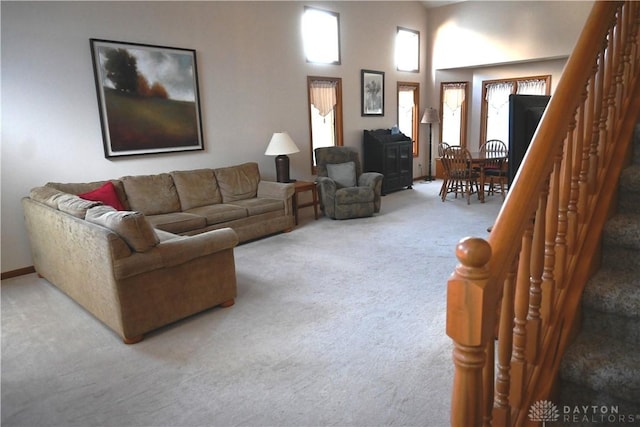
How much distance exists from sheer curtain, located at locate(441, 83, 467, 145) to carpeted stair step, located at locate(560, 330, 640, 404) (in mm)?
8287

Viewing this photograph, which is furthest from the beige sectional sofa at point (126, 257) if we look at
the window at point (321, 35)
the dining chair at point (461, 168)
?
the dining chair at point (461, 168)

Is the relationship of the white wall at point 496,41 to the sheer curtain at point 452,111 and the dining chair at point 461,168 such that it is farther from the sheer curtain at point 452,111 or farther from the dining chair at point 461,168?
the dining chair at point 461,168

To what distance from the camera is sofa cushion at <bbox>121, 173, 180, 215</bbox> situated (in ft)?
14.4

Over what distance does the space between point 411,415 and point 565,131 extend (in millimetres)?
1359

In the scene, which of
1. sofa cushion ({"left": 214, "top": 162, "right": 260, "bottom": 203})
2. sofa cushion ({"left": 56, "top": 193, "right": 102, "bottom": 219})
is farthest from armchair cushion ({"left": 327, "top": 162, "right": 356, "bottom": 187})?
sofa cushion ({"left": 56, "top": 193, "right": 102, "bottom": 219})

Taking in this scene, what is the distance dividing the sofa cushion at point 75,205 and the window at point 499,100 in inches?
302

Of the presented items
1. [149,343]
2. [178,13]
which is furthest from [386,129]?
[149,343]

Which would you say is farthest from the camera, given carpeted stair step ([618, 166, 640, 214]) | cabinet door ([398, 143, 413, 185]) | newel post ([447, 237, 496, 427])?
cabinet door ([398, 143, 413, 185])

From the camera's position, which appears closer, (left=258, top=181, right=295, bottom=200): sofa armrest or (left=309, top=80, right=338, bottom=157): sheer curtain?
(left=258, top=181, right=295, bottom=200): sofa armrest

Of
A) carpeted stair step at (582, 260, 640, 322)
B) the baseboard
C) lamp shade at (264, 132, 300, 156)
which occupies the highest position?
lamp shade at (264, 132, 300, 156)

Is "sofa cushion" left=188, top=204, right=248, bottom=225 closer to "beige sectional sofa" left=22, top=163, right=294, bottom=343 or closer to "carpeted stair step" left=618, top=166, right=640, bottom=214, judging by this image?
"beige sectional sofa" left=22, top=163, right=294, bottom=343

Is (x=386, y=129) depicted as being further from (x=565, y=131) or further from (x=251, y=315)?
(x=565, y=131)

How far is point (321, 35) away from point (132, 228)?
17.5 ft

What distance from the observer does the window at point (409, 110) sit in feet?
28.6
